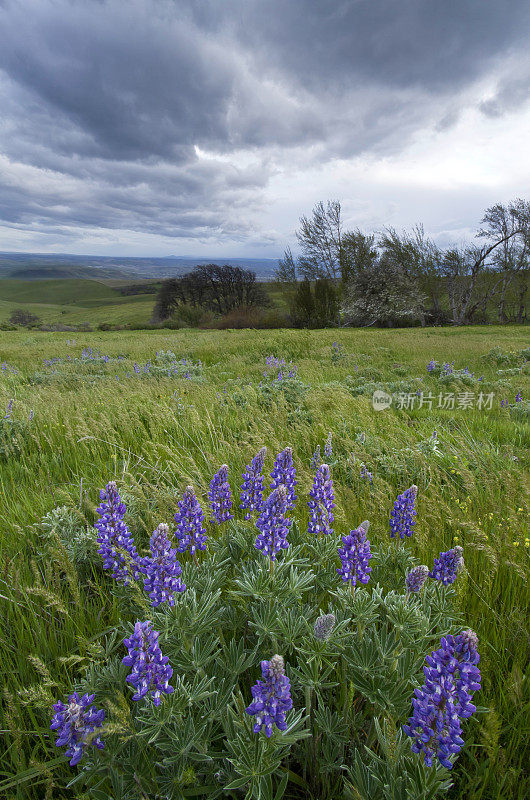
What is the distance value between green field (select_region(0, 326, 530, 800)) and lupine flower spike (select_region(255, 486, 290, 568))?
0.83 m

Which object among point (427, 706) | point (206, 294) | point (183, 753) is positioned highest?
point (206, 294)

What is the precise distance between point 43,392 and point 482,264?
47.5 metres

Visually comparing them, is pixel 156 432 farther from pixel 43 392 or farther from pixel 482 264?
pixel 482 264

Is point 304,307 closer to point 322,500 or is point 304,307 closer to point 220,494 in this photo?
point 220,494

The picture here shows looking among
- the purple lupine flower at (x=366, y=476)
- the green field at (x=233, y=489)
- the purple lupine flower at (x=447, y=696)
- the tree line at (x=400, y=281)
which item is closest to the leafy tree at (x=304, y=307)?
the tree line at (x=400, y=281)

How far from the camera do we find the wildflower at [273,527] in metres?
1.69

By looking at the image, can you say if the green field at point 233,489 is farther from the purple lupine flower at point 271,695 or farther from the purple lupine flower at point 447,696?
the purple lupine flower at point 271,695

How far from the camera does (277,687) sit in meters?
1.11

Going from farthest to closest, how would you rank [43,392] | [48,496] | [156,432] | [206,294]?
1. [206,294]
2. [43,392]
3. [156,432]
4. [48,496]

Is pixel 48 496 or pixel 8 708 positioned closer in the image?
pixel 8 708

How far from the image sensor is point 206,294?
64.1 metres

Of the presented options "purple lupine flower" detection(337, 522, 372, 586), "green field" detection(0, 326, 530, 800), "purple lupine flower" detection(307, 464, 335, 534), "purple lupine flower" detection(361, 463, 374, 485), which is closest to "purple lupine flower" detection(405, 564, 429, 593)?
"purple lupine flower" detection(337, 522, 372, 586)

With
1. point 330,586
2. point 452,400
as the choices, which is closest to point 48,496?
point 330,586

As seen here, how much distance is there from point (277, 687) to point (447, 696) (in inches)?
21.6
